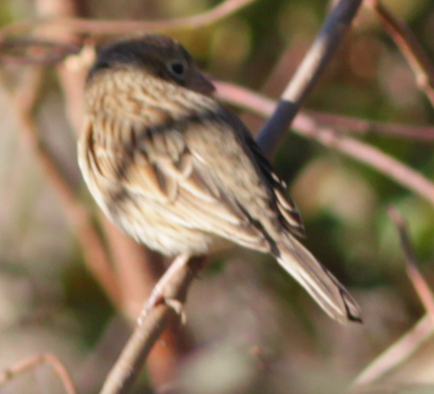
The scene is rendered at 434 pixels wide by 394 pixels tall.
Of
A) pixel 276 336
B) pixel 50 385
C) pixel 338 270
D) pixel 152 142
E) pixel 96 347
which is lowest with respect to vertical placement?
pixel 50 385

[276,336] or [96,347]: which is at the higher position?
[276,336]

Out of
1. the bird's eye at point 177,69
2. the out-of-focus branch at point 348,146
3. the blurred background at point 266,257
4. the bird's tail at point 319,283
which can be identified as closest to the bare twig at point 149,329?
the bird's tail at point 319,283

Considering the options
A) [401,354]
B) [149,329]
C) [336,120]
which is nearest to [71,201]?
[336,120]

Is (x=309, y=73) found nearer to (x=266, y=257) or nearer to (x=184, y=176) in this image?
(x=184, y=176)

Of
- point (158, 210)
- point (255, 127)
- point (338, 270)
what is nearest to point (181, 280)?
point (158, 210)

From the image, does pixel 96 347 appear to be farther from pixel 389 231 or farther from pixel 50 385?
pixel 389 231

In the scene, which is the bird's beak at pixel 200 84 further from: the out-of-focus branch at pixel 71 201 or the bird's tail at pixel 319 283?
the out-of-focus branch at pixel 71 201
